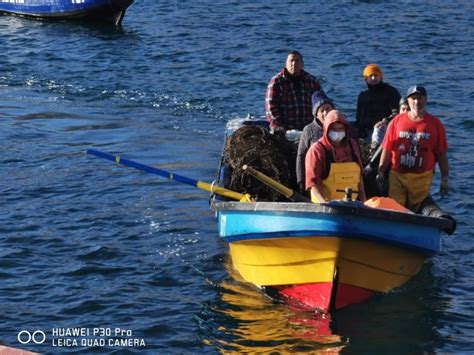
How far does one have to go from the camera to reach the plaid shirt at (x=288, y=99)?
46.1ft

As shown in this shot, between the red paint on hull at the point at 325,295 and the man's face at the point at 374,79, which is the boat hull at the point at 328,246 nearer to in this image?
the red paint on hull at the point at 325,295

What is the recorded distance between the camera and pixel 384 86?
1429 cm

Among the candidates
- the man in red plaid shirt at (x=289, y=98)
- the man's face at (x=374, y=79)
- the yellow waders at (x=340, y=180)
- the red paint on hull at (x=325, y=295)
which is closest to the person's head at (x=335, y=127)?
the yellow waders at (x=340, y=180)

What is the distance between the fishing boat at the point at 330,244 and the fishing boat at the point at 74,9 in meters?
18.2

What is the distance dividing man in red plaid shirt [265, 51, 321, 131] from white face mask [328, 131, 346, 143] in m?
2.93

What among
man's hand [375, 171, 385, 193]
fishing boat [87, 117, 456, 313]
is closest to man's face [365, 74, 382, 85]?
man's hand [375, 171, 385, 193]

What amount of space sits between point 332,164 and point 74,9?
19.4 m

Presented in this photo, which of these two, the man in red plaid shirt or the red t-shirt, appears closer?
the red t-shirt

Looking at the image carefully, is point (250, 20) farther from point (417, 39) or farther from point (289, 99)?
point (289, 99)

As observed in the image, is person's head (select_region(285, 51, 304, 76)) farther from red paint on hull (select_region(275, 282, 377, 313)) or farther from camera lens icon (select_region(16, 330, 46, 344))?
camera lens icon (select_region(16, 330, 46, 344))

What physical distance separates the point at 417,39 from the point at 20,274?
15.0 meters

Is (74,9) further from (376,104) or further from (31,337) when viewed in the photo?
(31,337)

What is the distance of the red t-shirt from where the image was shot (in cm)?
1162

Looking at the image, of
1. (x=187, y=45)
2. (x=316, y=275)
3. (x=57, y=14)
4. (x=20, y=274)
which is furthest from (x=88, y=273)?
(x=57, y=14)
